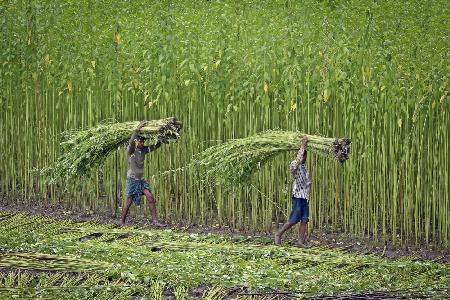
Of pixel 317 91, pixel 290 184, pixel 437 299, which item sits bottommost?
pixel 437 299

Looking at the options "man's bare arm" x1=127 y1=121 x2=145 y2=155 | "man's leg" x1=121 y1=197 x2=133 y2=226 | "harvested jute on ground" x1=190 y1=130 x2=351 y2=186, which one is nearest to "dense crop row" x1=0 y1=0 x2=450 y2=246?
"harvested jute on ground" x1=190 y1=130 x2=351 y2=186

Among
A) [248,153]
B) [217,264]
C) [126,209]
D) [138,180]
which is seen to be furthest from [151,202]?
[217,264]

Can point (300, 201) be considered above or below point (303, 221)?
above

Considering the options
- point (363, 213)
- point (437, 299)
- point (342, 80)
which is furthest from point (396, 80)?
point (437, 299)

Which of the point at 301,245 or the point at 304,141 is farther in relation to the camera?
the point at 301,245

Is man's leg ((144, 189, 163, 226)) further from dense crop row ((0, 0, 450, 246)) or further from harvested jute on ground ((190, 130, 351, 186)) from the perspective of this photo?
harvested jute on ground ((190, 130, 351, 186))

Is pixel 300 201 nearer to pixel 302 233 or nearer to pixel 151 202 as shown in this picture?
pixel 302 233

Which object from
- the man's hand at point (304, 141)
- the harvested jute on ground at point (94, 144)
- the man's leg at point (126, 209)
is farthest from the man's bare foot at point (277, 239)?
the man's leg at point (126, 209)

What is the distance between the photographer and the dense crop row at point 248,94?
14102 millimetres

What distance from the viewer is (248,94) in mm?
15469

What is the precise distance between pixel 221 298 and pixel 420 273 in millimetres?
2605

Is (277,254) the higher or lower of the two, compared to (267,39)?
lower

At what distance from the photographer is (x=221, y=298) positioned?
10023 millimetres

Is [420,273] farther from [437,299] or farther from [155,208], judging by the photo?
[155,208]
